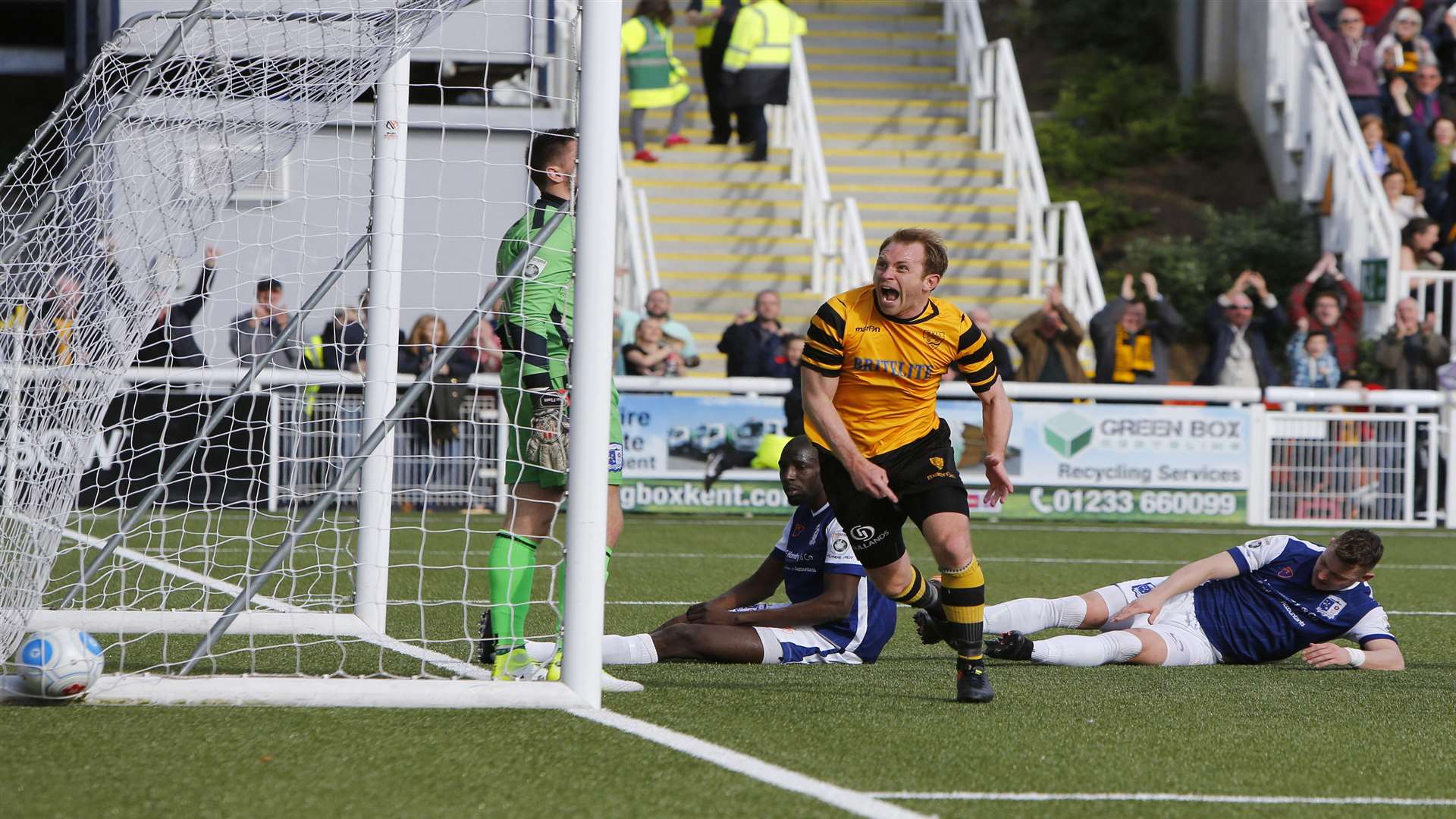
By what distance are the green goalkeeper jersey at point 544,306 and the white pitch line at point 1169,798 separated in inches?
101

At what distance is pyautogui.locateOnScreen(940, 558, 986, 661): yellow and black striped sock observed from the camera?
6312 mm

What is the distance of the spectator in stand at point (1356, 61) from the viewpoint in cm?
2133

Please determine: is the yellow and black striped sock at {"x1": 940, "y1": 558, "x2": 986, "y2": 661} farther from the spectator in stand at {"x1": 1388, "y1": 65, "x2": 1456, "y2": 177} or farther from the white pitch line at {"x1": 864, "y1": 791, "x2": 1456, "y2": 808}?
the spectator in stand at {"x1": 1388, "y1": 65, "x2": 1456, "y2": 177}

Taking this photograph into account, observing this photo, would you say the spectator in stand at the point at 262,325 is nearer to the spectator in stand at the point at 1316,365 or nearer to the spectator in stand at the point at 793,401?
the spectator in stand at the point at 793,401

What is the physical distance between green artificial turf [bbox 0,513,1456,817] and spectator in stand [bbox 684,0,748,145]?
41.3 ft

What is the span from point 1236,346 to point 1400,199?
4.63 metres

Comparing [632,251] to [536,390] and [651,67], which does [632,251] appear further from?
[536,390]

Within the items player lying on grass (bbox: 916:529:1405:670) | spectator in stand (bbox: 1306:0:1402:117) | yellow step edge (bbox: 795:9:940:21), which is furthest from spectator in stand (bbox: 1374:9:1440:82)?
player lying on grass (bbox: 916:529:1405:670)

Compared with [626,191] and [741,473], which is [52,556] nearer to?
[741,473]

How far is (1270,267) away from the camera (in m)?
21.5

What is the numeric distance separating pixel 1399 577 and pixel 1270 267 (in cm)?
1039

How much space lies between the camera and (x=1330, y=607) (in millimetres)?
7695

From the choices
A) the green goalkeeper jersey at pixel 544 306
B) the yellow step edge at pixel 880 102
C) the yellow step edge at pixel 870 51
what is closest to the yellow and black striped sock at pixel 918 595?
the green goalkeeper jersey at pixel 544 306

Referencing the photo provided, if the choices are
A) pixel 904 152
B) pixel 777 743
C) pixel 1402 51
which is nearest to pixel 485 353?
pixel 904 152
